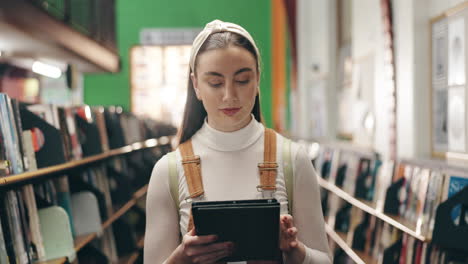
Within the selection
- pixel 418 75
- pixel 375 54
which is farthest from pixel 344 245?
pixel 375 54

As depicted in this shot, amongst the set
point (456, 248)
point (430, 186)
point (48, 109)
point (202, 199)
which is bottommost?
point (456, 248)

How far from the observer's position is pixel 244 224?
1218 millimetres

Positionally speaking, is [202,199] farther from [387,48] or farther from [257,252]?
[387,48]

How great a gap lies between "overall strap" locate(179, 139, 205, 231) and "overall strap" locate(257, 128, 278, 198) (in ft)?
0.55

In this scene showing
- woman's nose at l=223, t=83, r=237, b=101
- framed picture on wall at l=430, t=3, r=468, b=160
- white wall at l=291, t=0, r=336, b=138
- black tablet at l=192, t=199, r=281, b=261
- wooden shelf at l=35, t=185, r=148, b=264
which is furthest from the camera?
white wall at l=291, t=0, r=336, b=138

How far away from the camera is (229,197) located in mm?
1322

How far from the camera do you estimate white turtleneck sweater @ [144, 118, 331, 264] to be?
133 cm

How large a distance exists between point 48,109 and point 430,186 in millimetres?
2088

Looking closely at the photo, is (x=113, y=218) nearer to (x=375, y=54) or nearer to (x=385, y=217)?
(x=385, y=217)

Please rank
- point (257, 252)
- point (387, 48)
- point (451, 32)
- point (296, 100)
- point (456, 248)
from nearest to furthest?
1. point (257, 252)
2. point (456, 248)
3. point (451, 32)
4. point (387, 48)
5. point (296, 100)

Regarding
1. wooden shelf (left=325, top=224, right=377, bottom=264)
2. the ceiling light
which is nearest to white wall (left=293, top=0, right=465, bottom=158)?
wooden shelf (left=325, top=224, right=377, bottom=264)

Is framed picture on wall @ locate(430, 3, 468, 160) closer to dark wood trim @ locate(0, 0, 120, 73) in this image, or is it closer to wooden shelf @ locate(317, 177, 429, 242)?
wooden shelf @ locate(317, 177, 429, 242)

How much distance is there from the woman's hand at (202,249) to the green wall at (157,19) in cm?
930

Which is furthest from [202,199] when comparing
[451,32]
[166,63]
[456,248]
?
[166,63]
